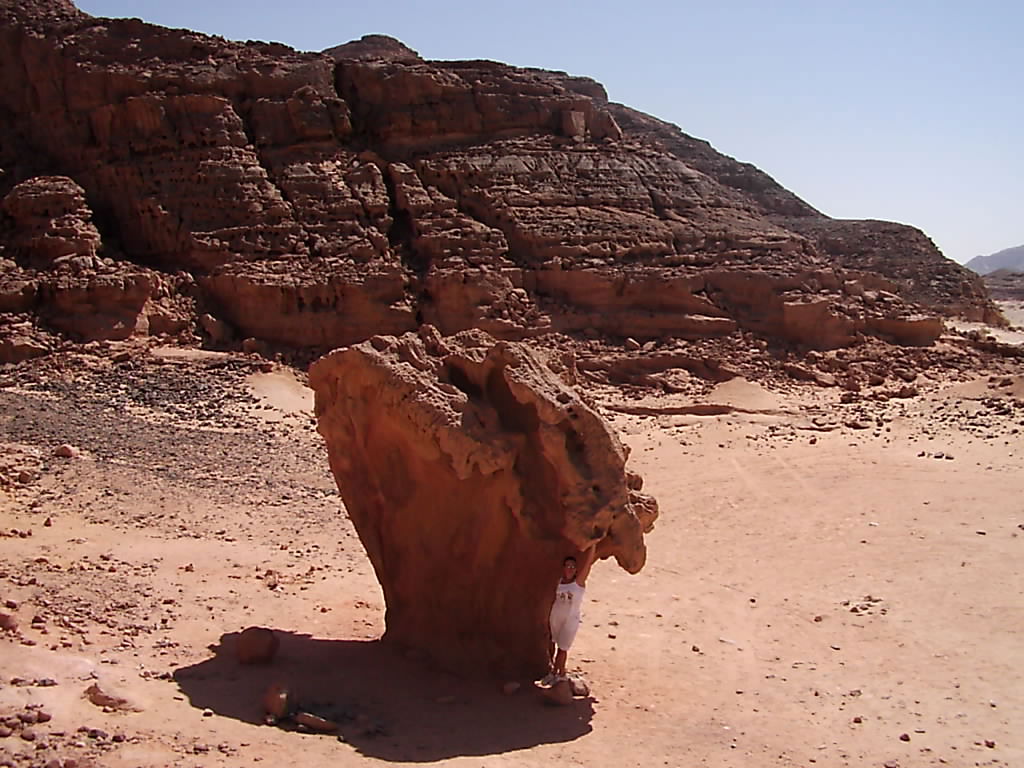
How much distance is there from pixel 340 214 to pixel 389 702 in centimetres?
1521

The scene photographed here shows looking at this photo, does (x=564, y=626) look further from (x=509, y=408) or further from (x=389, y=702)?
(x=509, y=408)

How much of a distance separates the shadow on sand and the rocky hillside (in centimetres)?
1211

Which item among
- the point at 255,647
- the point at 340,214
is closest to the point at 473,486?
the point at 255,647

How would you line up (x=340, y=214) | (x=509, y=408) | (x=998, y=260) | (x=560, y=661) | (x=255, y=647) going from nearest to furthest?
1. (x=255, y=647)
2. (x=560, y=661)
3. (x=509, y=408)
4. (x=340, y=214)
5. (x=998, y=260)

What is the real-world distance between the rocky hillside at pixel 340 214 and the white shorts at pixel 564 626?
12.5m

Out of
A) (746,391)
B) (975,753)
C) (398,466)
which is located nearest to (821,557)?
(975,753)

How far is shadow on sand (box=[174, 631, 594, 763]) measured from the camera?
5.21 m

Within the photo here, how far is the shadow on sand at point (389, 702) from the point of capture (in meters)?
5.21

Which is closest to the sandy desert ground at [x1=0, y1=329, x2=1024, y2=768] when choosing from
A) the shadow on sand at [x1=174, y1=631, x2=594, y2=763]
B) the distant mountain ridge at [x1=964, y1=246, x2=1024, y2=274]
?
the shadow on sand at [x1=174, y1=631, x2=594, y2=763]

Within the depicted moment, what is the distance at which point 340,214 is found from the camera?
19859 millimetres

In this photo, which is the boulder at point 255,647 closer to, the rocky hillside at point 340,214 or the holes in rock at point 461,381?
the holes in rock at point 461,381

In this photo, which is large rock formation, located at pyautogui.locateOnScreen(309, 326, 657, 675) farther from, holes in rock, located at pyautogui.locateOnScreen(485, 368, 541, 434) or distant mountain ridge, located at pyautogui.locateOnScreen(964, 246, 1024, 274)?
distant mountain ridge, located at pyautogui.locateOnScreen(964, 246, 1024, 274)

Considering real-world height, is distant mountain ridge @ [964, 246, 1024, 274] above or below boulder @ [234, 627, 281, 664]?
above

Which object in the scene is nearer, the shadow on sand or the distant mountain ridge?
the shadow on sand
